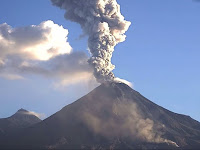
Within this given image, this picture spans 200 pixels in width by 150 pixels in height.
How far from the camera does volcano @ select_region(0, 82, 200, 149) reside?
138875 mm

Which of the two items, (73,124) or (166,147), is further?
(73,124)

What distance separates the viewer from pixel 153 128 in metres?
152

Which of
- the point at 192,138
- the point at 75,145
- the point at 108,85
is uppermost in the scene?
the point at 108,85

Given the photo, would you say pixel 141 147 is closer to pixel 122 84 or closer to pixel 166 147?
pixel 166 147

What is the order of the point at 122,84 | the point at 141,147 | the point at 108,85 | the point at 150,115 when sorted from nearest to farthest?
the point at 141,147 → the point at 150,115 → the point at 108,85 → the point at 122,84

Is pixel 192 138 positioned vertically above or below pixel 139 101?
below

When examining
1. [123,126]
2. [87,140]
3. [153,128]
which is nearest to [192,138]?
[153,128]

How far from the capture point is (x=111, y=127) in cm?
15338

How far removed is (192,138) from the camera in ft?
501

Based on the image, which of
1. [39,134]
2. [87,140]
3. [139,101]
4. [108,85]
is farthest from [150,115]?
[39,134]

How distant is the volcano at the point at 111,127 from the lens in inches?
5468

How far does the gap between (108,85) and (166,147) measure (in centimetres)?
5310

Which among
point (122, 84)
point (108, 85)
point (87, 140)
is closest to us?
point (87, 140)

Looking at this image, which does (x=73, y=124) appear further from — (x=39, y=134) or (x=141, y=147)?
(x=141, y=147)
